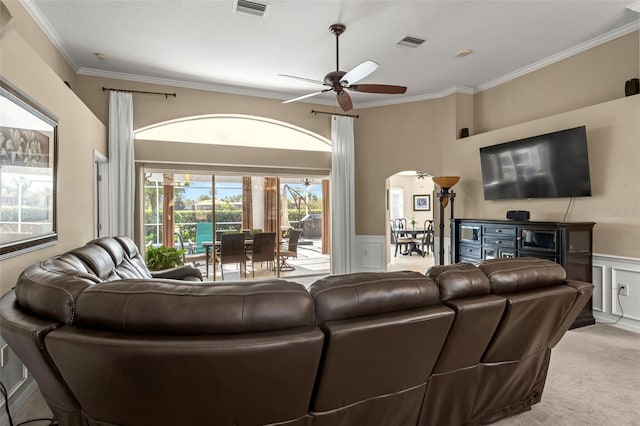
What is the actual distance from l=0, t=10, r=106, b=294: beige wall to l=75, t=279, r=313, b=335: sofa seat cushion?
1404mm

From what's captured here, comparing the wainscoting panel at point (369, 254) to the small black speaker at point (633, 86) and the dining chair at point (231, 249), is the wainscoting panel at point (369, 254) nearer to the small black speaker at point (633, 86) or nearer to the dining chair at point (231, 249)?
the dining chair at point (231, 249)

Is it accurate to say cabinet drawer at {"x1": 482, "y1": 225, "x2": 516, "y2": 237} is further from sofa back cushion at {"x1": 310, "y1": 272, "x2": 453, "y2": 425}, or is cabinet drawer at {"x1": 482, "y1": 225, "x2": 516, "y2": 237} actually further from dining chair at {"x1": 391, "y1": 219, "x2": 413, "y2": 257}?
dining chair at {"x1": 391, "y1": 219, "x2": 413, "y2": 257}

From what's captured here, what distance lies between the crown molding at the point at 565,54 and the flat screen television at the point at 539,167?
117 centimetres

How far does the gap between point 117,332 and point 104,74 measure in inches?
198

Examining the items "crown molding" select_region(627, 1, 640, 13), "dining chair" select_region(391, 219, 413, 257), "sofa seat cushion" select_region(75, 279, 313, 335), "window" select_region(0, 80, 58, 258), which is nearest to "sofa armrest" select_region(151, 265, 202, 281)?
"window" select_region(0, 80, 58, 258)

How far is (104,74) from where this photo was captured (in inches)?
192


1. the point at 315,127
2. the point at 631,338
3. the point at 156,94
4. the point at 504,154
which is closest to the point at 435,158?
the point at 504,154

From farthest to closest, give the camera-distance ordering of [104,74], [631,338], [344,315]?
[104,74] → [631,338] → [344,315]

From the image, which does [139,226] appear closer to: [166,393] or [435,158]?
[166,393]

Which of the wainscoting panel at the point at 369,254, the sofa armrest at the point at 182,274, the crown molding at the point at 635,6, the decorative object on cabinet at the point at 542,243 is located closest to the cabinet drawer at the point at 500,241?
the decorative object on cabinet at the point at 542,243

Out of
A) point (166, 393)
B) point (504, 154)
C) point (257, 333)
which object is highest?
point (504, 154)

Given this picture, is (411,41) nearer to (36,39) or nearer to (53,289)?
(36,39)

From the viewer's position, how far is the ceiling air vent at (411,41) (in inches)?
159

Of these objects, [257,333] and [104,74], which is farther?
[104,74]
